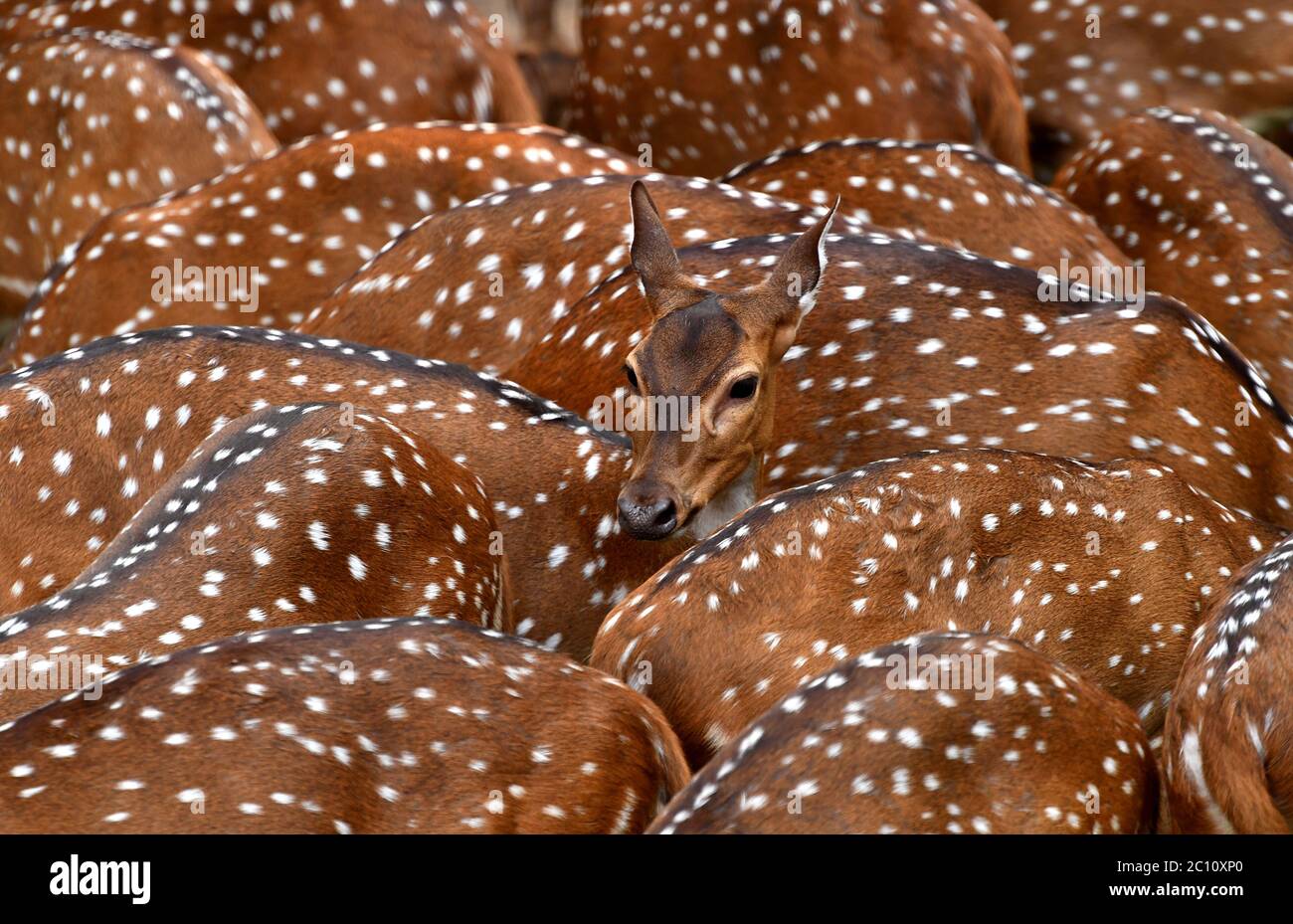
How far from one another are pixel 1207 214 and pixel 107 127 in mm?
3884

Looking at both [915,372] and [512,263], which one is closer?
[915,372]

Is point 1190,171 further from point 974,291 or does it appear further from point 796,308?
point 796,308

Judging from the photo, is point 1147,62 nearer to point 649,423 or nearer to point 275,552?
point 649,423

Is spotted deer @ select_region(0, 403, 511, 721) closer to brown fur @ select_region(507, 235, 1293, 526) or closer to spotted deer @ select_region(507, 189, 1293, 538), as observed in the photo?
spotted deer @ select_region(507, 189, 1293, 538)

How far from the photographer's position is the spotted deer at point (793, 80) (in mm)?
8188

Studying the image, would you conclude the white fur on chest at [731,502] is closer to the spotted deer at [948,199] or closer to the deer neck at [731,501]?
the deer neck at [731,501]

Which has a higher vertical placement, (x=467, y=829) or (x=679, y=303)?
(x=679, y=303)

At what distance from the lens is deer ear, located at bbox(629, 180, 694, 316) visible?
565 centimetres

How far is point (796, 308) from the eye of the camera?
557 cm

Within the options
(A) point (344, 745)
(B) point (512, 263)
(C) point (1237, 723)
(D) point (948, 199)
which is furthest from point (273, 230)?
(C) point (1237, 723)

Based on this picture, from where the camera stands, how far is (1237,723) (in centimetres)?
421
